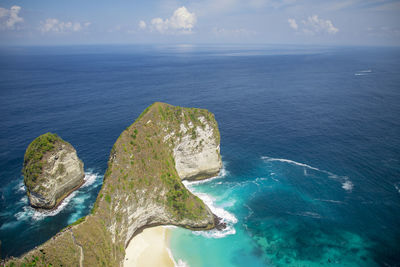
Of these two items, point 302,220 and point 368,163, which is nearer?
point 302,220

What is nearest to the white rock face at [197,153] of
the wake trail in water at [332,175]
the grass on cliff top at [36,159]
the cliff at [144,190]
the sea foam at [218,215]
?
the cliff at [144,190]

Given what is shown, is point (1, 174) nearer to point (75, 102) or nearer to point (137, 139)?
point (137, 139)

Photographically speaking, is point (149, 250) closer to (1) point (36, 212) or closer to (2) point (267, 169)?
(1) point (36, 212)

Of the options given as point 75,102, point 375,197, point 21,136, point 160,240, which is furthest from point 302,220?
point 75,102

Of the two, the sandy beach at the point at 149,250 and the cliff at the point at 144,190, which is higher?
the cliff at the point at 144,190

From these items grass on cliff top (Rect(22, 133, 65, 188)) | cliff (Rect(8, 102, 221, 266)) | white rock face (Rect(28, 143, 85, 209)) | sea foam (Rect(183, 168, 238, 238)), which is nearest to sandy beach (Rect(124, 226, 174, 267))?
cliff (Rect(8, 102, 221, 266))

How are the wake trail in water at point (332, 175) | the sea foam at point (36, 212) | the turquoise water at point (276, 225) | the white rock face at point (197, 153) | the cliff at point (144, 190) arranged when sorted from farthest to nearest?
the wake trail in water at point (332, 175)
the white rock face at point (197, 153)
the sea foam at point (36, 212)
the turquoise water at point (276, 225)
the cliff at point (144, 190)

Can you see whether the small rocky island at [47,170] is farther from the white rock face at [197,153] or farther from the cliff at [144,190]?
the white rock face at [197,153]

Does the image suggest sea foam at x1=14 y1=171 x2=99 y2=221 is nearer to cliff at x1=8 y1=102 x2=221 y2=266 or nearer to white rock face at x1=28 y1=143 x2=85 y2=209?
white rock face at x1=28 y1=143 x2=85 y2=209
